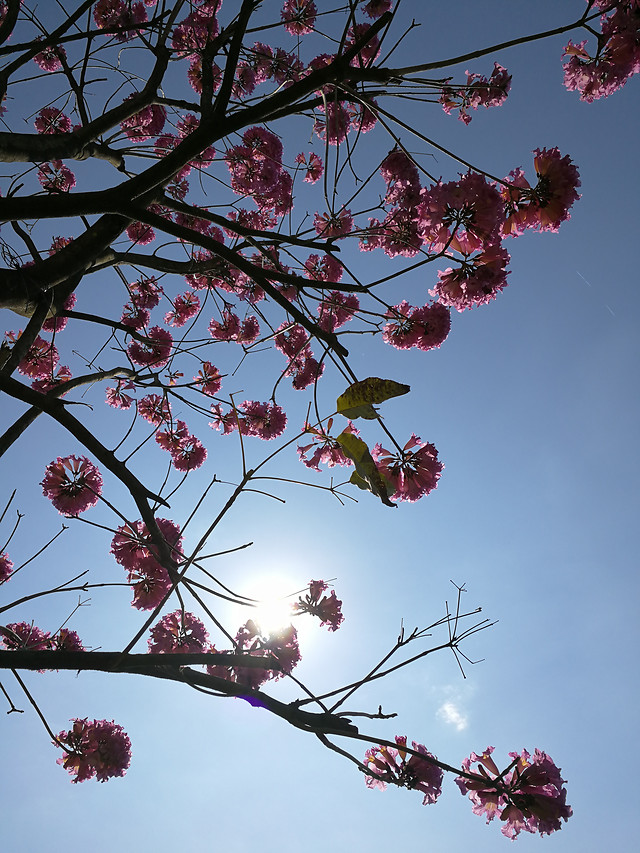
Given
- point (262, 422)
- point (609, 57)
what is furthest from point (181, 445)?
point (609, 57)

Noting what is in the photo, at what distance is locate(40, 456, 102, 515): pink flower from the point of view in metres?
2.87

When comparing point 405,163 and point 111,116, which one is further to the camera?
point 405,163

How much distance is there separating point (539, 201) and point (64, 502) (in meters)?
3.03

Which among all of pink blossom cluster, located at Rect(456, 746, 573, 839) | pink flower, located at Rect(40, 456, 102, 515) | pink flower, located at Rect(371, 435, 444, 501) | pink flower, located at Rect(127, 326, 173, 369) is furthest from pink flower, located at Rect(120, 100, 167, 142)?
pink blossom cluster, located at Rect(456, 746, 573, 839)

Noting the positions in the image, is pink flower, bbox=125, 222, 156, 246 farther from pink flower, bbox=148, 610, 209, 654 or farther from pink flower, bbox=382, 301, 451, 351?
pink flower, bbox=148, 610, 209, 654

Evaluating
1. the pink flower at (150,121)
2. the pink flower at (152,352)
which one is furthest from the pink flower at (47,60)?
the pink flower at (152,352)

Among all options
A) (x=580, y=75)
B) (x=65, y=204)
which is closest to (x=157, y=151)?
(x=65, y=204)

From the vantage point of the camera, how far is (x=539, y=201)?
2.28 metres

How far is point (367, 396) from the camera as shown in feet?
4.61

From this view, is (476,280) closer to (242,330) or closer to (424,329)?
(424,329)

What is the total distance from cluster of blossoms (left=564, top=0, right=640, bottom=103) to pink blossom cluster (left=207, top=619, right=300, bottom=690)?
9.01 ft

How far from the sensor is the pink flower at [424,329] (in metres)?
2.75

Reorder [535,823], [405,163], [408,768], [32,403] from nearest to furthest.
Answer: [535,823], [408,768], [32,403], [405,163]

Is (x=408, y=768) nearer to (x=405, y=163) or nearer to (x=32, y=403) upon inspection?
(x=32, y=403)
